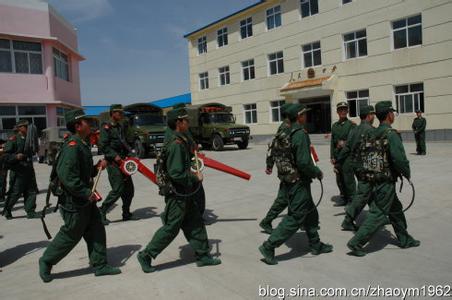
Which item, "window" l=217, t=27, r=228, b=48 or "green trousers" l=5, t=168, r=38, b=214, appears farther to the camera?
"window" l=217, t=27, r=228, b=48

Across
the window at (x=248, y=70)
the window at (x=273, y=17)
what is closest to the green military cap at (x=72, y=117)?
the window at (x=273, y=17)

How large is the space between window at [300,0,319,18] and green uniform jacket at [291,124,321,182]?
22.6 m

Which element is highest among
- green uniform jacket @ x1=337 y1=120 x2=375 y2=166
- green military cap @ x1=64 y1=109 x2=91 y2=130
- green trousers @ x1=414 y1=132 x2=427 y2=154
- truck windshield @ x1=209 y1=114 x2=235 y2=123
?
truck windshield @ x1=209 y1=114 x2=235 y2=123

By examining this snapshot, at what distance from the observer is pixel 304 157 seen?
4344mm

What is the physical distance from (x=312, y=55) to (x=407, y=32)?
6212 mm

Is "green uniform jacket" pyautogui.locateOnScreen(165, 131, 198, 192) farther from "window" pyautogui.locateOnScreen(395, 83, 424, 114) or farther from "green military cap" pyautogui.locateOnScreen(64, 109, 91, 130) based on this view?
"window" pyautogui.locateOnScreen(395, 83, 424, 114)

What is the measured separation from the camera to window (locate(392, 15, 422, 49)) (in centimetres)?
2025

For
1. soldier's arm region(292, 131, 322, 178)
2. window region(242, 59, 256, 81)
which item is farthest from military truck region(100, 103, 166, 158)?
soldier's arm region(292, 131, 322, 178)

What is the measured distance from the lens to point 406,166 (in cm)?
448

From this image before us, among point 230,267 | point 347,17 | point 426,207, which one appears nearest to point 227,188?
point 426,207

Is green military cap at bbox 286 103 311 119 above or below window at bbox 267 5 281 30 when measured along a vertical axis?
below

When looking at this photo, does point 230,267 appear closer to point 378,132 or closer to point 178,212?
point 178,212

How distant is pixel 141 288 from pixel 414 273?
8.93ft

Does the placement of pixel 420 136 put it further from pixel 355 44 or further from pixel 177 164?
pixel 177 164
